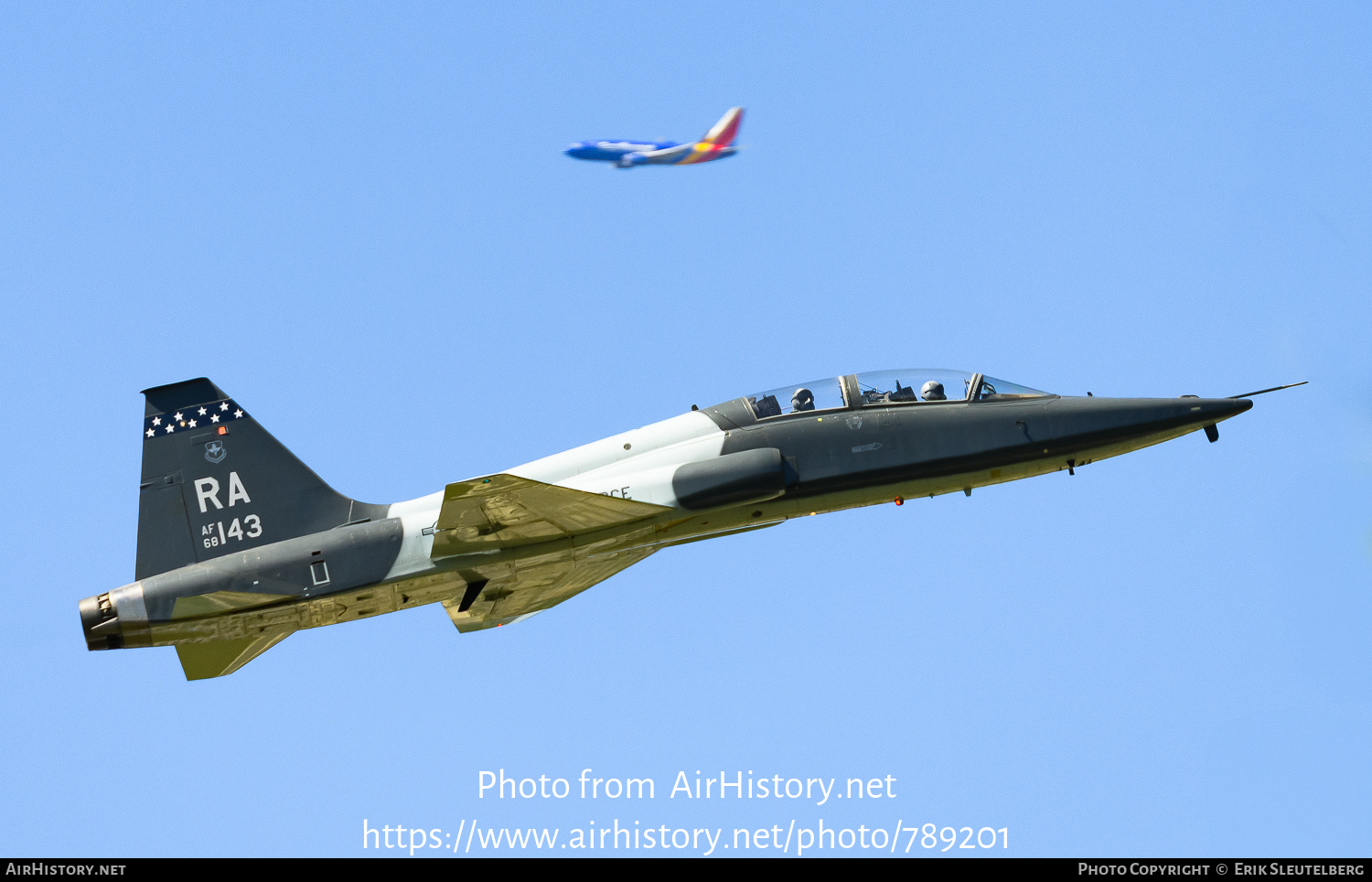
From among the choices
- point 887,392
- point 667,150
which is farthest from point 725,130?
point 887,392

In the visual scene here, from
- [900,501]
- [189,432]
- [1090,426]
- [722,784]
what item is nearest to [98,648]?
[189,432]

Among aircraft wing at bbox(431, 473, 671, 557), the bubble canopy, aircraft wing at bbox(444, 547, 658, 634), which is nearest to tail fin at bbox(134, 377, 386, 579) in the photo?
aircraft wing at bbox(431, 473, 671, 557)

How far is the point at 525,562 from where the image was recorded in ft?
67.8

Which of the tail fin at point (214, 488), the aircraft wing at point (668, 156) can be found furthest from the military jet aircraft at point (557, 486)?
the aircraft wing at point (668, 156)

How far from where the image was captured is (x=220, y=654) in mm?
21438

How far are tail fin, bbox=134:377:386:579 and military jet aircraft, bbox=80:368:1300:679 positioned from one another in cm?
2

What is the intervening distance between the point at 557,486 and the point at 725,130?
1721cm

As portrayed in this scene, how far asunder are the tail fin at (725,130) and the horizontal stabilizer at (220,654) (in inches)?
689

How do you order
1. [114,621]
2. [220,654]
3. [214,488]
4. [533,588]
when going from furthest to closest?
[533,588] → [220,654] → [214,488] → [114,621]

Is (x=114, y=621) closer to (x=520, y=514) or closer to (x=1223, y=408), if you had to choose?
(x=520, y=514)
